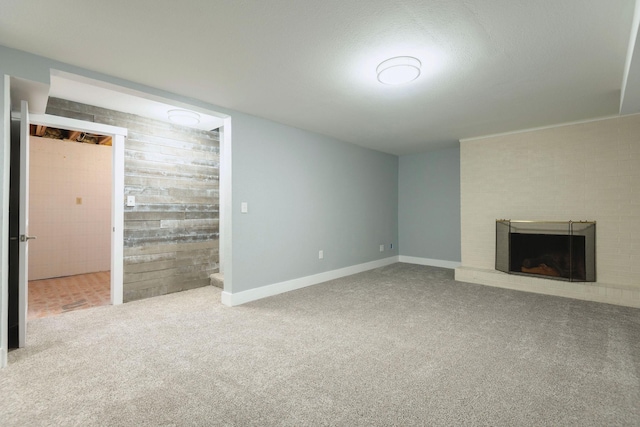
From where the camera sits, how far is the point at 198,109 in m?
3.43

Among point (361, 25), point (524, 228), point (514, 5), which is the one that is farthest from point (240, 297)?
point (524, 228)

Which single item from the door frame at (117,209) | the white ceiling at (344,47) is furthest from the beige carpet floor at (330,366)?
the white ceiling at (344,47)

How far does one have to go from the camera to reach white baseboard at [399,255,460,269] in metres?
5.83

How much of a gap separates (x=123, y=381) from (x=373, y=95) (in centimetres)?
320

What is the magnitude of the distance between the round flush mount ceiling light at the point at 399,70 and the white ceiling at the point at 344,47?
0.20ft

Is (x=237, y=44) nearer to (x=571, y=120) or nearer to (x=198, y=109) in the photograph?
(x=198, y=109)

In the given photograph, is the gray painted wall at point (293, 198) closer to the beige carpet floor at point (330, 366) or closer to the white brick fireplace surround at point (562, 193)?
the beige carpet floor at point (330, 366)

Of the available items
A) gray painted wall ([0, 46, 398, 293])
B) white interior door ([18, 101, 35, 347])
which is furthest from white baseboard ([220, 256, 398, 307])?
white interior door ([18, 101, 35, 347])

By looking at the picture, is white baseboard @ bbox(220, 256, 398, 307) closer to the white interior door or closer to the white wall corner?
the white interior door

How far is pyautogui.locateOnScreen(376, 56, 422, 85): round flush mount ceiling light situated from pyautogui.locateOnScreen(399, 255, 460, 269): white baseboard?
4.16m

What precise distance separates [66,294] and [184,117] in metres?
2.98

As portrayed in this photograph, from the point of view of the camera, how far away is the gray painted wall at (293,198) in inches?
146

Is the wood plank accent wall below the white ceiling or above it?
below

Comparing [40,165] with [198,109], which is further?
[40,165]
